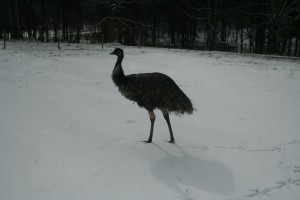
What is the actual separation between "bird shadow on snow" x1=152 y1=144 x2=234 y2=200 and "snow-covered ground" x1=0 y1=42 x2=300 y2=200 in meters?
0.02

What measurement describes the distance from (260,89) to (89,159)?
10196mm

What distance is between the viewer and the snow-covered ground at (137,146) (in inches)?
239

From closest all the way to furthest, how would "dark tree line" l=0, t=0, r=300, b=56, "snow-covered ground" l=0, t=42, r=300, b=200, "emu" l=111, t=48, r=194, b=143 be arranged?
"snow-covered ground" l=0, t=42, r=300, b=200
"emu" l=111, t=48, r=194, b=143
"dark tree line" l=0, t=0, r=300, b=56

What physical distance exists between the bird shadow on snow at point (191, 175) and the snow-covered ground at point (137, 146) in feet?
0.07

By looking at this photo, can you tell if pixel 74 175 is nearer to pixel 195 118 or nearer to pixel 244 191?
pixel 244 191

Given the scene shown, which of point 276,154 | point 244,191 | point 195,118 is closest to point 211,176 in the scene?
point 244,191

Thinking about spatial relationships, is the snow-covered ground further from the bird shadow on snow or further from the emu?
the emu

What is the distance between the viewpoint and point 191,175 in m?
6.68

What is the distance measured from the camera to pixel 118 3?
1735 inches

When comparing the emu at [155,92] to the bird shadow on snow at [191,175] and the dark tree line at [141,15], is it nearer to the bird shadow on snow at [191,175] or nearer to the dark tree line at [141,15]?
the bird shadow on snow at [191,175]

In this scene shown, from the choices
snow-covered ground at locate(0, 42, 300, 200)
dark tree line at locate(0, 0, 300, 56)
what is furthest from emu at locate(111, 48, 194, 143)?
dark tree line at locate(0, 0, 300, 56)

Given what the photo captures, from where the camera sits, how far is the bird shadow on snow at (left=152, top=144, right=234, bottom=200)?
6.17 metres

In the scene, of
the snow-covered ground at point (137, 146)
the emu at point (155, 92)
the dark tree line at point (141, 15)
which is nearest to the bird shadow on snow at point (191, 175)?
the snow-covered ground at point (137, 146)

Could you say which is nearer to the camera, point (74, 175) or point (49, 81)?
point (74, 175)
